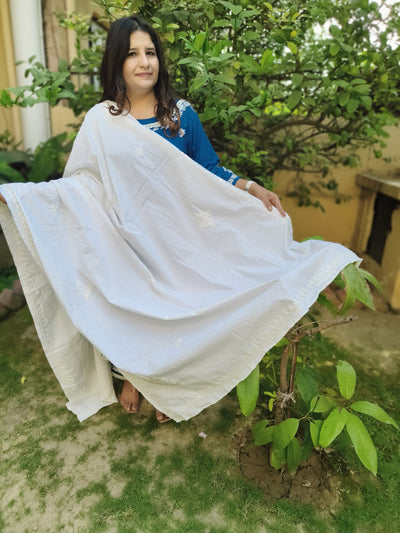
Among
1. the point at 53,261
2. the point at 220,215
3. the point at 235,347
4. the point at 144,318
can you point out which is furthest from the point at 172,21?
the point at 235,347

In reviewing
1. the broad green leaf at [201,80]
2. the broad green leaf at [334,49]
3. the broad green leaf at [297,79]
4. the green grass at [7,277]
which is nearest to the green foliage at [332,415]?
the broad green leaf at [201,80]

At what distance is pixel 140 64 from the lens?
155 centimetres

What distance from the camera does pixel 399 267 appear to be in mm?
2953

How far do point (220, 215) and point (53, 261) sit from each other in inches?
26.0

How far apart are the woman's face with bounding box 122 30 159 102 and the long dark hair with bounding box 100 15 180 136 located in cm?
2

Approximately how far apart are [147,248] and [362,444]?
99cm

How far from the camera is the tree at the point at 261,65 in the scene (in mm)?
1743

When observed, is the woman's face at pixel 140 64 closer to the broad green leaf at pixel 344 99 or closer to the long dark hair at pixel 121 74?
the long dark hair at pixel 121 74

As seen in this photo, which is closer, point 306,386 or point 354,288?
point 354,288

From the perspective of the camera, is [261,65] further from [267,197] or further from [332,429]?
[332,429]

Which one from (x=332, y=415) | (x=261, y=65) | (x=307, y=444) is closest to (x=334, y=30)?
(x=261, y=65)

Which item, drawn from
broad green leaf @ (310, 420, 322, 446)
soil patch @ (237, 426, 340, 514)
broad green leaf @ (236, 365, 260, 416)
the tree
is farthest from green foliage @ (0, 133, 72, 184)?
broad green leaf @ (310, 420, 322, 446)

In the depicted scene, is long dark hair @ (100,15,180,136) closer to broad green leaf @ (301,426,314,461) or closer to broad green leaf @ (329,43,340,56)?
broad green leaf @ (329,43,340,56)

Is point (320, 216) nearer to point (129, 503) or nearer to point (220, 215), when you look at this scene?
point (220, 215)
